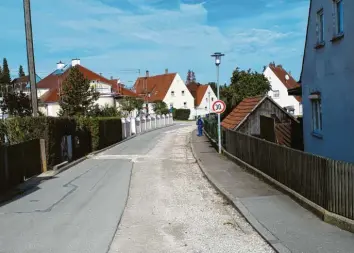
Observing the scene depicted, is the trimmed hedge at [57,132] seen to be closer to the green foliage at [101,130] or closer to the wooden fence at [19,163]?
the green foliage at [101,130]

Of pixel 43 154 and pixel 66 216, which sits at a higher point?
pixel 43 154

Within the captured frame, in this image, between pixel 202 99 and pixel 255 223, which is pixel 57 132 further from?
pixel 202 99

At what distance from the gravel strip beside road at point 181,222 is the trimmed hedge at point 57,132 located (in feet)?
16.8

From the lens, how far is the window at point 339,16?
1230 centimetres

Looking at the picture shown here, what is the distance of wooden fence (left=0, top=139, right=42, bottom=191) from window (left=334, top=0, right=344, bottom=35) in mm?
10339

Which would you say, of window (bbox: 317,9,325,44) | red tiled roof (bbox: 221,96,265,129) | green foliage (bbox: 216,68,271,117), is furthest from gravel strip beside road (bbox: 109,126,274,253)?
green foliage (bbox: 216,68,271,117)

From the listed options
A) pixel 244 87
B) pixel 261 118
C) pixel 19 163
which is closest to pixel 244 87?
pixel 244 87

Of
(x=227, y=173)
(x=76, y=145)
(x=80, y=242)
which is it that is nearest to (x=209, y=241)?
(x=80, y=242)

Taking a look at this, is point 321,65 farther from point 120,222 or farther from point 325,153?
point 120,222

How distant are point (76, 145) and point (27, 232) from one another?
48.3 ft

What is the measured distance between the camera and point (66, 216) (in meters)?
8.87

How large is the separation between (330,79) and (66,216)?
885 cm

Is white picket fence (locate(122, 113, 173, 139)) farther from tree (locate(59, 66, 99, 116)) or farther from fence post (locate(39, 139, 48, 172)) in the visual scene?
fence post (locate(39, 139, 48, 172))

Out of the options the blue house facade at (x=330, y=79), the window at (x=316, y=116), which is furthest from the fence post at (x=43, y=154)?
the window at (x=316, y=116)
